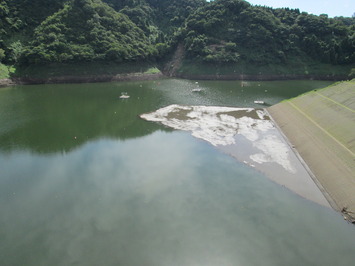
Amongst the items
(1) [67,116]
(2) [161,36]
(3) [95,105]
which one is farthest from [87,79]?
(2) [161,36]

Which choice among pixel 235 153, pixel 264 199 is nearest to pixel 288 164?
pixel 235 153

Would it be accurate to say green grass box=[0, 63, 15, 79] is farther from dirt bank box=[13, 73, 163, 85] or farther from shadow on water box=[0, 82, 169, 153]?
shadow on water box=[0, 82, 169, 153]

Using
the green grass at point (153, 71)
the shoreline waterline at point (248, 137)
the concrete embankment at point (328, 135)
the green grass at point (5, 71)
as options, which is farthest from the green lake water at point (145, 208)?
the green grass at point (153, 71)

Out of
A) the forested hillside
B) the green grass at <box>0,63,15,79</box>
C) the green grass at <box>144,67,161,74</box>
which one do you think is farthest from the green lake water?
the green grass at <box>144,67,161,74</box>

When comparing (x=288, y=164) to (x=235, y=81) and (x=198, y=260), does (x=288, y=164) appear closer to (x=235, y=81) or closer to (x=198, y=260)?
(x=198, y=260)

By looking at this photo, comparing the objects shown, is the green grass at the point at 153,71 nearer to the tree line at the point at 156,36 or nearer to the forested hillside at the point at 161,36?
the forested hillside at the point at 161,36

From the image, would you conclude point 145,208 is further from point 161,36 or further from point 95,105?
point 161,36
